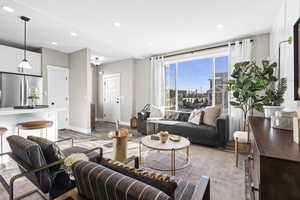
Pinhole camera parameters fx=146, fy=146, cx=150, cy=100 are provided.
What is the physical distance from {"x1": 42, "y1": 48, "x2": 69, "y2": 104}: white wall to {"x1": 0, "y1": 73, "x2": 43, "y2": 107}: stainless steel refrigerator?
0.26 metres

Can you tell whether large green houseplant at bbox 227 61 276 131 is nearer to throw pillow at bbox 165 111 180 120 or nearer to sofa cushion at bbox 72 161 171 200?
throw pillow at bbox 165 111 180 120

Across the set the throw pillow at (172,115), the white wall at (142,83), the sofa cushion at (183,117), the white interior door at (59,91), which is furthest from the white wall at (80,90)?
the sofa cushion at (183,117)

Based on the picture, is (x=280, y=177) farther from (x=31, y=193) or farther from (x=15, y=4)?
(x=15, y=4)

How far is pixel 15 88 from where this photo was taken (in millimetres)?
3990

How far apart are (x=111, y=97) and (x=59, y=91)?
2080 millimetres

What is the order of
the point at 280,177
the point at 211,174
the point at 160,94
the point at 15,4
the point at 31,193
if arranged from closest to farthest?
1. the point at 280,177
2. the point at 31,193
3. the point at 211,174
4. the point at 15,4
5. the point at 160,94

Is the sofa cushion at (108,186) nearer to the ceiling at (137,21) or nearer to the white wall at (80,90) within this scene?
the ceiling at (137,21)

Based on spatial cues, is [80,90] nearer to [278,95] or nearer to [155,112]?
[155,112]

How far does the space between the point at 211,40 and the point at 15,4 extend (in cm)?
419

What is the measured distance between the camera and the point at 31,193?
1751mm

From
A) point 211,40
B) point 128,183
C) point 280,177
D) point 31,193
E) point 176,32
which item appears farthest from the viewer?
point 211,40

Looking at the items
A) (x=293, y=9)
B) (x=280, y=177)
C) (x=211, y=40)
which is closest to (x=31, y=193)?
(x=280, y=177)

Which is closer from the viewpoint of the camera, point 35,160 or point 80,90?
point 35,160

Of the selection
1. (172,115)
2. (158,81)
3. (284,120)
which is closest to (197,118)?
(172,115)
